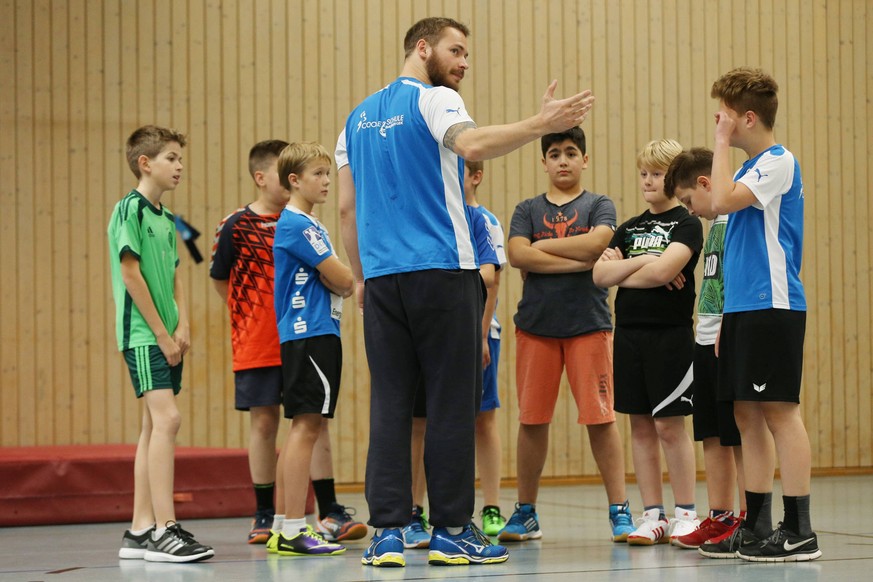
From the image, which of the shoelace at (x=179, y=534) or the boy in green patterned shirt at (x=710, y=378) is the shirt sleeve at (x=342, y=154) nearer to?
the boy in green patterned shirt at (x=710, y=378)

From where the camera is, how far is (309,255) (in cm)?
426

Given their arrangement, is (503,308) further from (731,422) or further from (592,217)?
(731,422)

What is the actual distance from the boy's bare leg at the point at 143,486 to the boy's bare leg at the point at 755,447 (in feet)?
7.30

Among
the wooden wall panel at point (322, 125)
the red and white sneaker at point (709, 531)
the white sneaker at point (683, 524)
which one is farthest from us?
the wooden wall panel at point (322, 125)

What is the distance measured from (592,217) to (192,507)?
280cm

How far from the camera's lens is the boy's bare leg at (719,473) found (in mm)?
4035

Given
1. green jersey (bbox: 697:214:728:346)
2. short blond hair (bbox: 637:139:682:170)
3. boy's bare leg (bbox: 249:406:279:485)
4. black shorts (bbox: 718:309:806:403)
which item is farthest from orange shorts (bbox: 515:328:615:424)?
boy's bare leg (bbox: 249:406:279:485)

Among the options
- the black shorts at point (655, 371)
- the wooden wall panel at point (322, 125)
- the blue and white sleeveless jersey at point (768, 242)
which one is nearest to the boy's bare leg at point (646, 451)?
the black shorts at point (655, 371)

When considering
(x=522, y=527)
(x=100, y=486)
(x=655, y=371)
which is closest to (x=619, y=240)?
(x=655, y=371)

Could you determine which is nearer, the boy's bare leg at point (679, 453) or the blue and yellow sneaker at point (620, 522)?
the boy's bare leg at point (679, 453)

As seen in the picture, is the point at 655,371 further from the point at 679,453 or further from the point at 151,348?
the point at 151,348

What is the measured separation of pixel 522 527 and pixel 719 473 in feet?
2.97

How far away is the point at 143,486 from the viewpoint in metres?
4.06

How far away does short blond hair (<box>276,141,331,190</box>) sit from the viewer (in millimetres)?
4453
